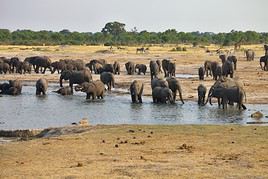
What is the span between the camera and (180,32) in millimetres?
134125

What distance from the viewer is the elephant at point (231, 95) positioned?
1044 inches

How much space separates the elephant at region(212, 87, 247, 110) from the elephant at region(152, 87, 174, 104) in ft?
8.82

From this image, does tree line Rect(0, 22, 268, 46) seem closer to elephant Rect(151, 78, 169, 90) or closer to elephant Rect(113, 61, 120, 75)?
elephant Rect(113, 61, 120, 75)

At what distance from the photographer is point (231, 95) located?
88.0ft

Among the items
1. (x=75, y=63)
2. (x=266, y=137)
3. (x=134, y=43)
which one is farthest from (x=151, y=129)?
(x=134, y=43)

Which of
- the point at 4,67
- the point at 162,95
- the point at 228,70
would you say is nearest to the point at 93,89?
the point at 162,95

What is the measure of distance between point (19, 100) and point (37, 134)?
12692 millimetres

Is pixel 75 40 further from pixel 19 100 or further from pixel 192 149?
pixel 192 149

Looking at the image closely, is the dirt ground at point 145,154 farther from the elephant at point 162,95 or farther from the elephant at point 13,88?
the elephant at point 13,88

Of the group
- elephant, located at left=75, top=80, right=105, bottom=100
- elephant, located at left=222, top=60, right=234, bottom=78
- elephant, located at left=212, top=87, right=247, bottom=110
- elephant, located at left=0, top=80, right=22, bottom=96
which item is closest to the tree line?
elephant, located at left=222, top=60, right=234, bottom=78

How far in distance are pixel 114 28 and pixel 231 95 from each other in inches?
4643

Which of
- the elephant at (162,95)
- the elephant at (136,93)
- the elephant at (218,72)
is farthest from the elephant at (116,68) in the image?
the elephant at (162,95)

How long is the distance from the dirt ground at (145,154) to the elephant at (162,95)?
10347mm

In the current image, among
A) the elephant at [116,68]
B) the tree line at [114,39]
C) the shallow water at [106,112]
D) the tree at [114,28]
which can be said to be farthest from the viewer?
the tree at [114,28]
